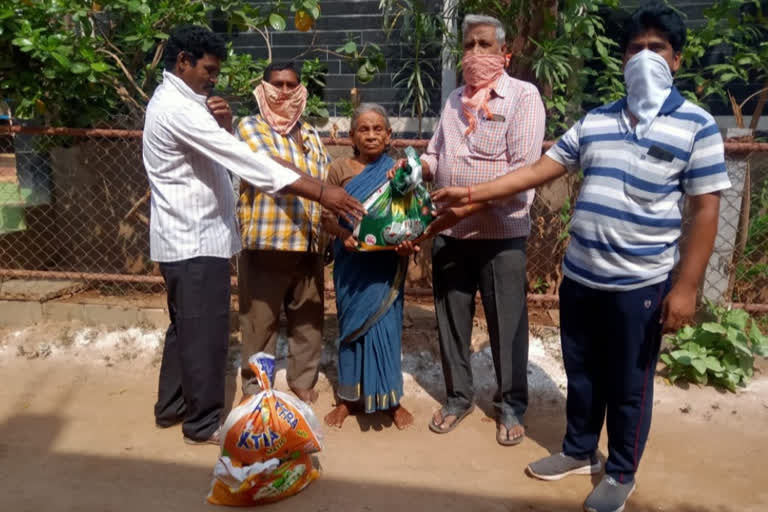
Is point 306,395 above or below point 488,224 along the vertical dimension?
below

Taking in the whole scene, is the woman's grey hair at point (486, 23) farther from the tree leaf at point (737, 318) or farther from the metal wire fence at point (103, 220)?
the tree leaf at point (737, 318)

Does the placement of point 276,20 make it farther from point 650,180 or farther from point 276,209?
point 650,180

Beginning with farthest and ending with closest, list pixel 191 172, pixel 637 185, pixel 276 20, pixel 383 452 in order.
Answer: pixel 276 20, pixel 383 452, pixel 191 172, pixel 637 185

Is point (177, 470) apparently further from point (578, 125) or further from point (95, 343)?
point (578, 125)

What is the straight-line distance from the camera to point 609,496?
108 inches

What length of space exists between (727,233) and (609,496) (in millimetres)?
2207

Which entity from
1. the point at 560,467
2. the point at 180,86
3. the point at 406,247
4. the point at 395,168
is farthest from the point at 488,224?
the point at 180,86

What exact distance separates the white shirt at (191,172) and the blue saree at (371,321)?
0.59m

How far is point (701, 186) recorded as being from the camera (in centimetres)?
238

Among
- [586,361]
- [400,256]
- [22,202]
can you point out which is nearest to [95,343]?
[22,202]

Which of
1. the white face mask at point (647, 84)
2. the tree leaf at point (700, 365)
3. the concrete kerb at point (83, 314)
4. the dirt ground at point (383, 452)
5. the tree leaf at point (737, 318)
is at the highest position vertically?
the white face mask at point (647, 84)

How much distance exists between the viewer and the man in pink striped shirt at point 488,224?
3094 millimetres

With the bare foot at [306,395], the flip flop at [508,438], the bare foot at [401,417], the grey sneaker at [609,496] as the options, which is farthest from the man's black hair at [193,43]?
the grey sneaker at [609,496]

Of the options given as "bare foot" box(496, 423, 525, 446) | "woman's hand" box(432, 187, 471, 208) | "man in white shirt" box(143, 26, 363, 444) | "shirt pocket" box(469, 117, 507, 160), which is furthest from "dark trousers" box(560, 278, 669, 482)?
"man in white shirt" box(143, 26, 363, 444)
